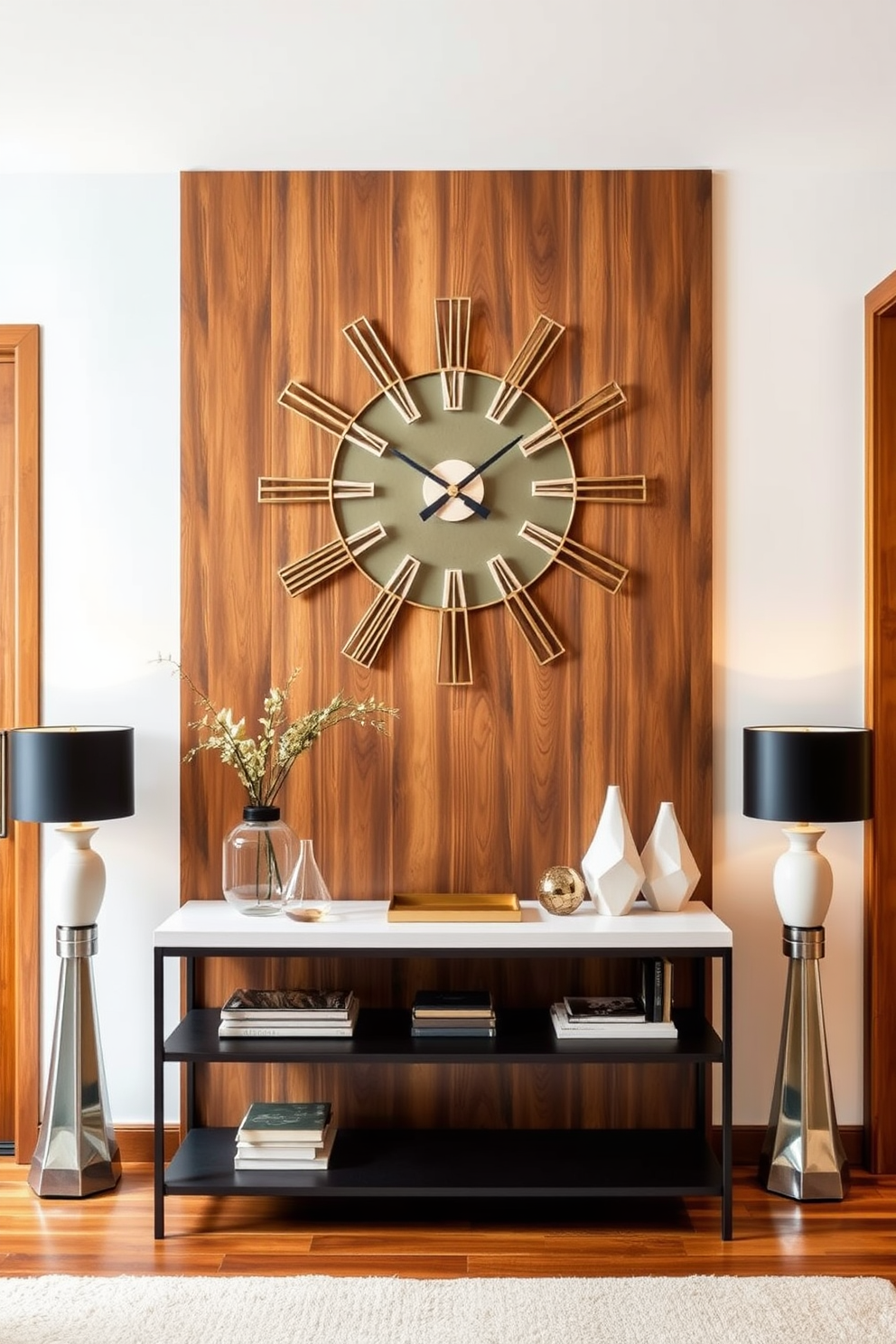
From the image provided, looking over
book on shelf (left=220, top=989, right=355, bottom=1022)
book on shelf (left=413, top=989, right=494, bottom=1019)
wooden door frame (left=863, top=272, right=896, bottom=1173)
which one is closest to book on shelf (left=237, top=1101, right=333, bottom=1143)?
book on shelf (left=220, top=989, right=355, bottom=1022)

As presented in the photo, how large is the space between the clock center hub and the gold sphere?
3.17 feet

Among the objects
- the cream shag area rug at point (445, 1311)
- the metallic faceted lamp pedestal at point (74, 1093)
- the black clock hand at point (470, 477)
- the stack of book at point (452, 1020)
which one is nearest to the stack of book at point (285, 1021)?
the stack of book at point (452, 1020)

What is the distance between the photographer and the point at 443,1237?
8.65 feet

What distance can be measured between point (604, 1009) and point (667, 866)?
15.1 inches

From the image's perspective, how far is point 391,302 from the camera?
119 inches

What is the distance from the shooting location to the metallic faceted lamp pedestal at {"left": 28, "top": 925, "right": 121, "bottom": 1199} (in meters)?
2.83

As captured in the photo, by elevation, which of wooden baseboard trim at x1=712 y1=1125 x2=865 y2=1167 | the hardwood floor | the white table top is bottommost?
the hardwood floor

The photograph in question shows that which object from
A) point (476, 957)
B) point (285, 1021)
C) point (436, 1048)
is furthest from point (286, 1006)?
point (476, 957)

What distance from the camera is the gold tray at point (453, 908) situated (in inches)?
107

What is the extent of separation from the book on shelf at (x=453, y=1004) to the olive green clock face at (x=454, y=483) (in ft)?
3.31

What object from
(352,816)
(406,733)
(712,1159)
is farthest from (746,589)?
(712,1159)

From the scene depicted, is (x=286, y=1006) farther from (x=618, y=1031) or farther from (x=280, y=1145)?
(x=618, y=1031)

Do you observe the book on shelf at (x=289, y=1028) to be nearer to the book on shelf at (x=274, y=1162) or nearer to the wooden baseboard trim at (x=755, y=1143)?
the book on shelf at (x=274, y=1162)

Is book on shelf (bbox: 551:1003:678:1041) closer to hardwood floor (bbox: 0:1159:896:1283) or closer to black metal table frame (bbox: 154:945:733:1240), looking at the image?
black metal table frame (bbox: 154:945:733:1240)
